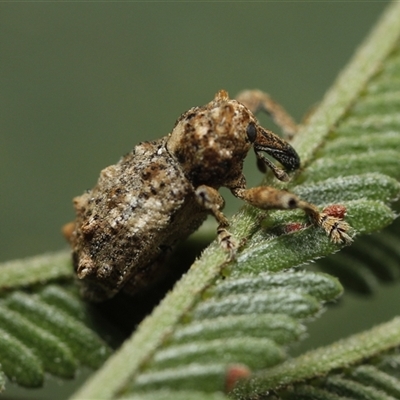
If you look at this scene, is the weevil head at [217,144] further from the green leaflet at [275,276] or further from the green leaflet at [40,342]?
the green leaflet at [40,342]

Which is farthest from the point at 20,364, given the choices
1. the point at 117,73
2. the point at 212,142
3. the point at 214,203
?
the point at 117,73

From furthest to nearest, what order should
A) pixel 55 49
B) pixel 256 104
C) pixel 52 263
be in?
pixel 55 49 < pixel 256 104 < pixel 52 263

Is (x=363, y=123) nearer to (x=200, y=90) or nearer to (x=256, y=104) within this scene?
(x=256, y=104)

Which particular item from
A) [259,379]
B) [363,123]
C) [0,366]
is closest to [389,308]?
[363,123]

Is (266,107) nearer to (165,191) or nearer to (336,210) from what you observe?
(165,191)

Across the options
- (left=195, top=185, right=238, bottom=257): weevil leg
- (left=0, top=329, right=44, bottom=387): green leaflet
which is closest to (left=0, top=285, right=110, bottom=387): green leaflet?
(left=0, top=329, right=44, bottom=387): green leaflet

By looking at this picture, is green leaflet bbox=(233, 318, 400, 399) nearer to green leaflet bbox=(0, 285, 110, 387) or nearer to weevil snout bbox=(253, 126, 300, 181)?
weevil snout bbox=(253, 126, 300, 181)
